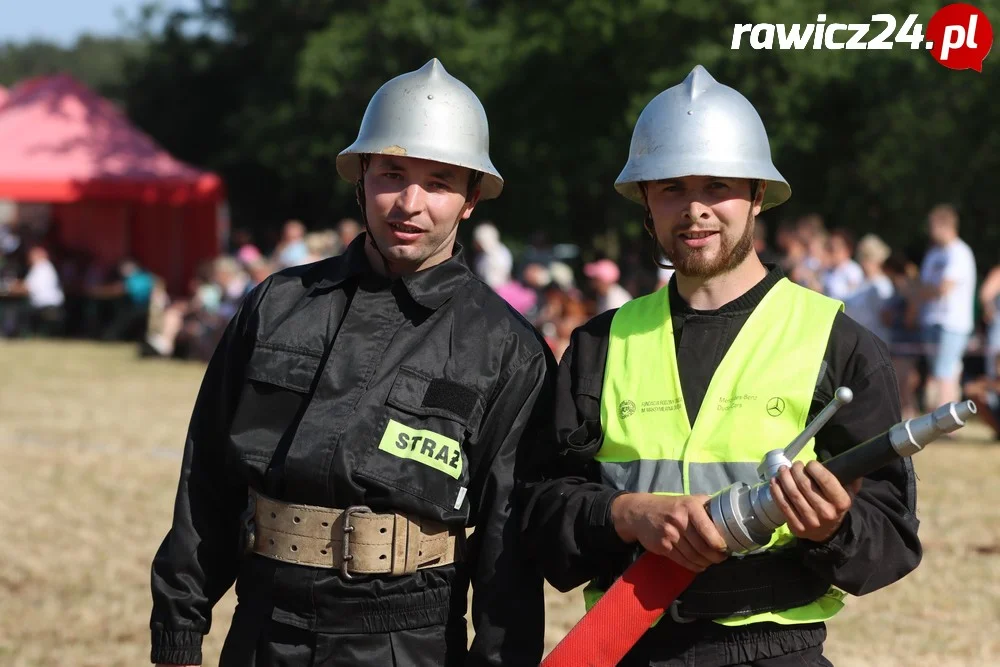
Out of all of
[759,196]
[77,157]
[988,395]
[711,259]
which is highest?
[759,196]

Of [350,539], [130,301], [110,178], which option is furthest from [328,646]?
[130,301]

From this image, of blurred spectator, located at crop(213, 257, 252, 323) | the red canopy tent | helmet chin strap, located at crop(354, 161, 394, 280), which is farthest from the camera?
the red canopy tent

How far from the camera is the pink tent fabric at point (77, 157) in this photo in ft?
73.9

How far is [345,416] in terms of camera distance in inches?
128

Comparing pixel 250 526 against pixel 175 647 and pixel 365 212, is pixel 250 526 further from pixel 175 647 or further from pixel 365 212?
pixel 365 212

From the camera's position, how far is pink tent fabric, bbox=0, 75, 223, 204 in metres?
22.5

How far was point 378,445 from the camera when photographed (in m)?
3.23

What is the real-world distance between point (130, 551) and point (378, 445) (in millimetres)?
5177

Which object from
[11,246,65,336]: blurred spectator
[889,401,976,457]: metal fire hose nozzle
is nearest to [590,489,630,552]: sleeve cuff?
[889,401,976,457]: metal fire hose nozzle

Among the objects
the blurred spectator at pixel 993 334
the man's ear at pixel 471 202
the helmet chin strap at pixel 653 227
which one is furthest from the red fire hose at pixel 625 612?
the blurred spectator at pixel 993 334

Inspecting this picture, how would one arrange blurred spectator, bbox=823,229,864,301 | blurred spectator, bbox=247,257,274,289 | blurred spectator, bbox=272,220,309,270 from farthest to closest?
1. blurred spectator, bbox=247,257,274,289
2. blurred spectator, bbox=272,220,309,270
3. blurred spectator, bbox=823,229,864,301

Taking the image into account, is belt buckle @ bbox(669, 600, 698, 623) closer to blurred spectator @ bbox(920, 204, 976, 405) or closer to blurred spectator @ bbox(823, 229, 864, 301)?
blurred spectator @ bbox(920, 204, 976, 405)

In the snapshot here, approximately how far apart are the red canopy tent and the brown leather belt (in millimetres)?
20318

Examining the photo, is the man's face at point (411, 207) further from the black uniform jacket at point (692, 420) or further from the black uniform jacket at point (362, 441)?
the black uniform jacket at point (692, 420)
